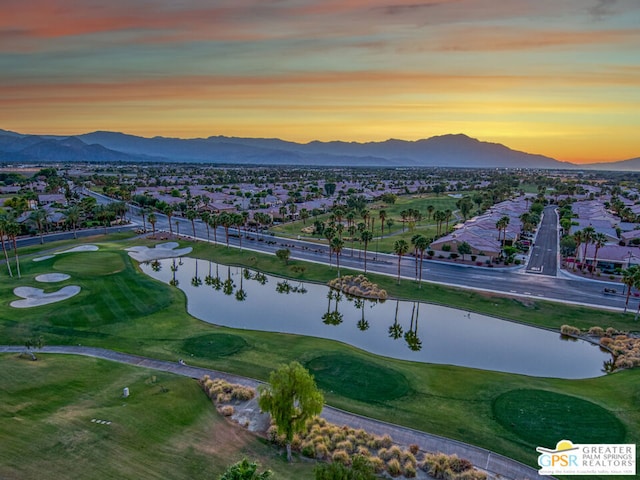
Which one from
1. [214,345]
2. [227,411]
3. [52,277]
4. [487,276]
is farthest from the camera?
[487,276]

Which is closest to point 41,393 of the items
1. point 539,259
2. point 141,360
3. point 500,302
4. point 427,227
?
point 141,360

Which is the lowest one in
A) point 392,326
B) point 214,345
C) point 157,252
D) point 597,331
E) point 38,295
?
point 392,326

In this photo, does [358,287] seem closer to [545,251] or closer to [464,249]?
[464,249]

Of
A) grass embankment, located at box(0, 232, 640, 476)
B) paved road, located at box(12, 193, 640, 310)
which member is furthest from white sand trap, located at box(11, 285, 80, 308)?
paved road, located at box(12, 193, 640, 310)

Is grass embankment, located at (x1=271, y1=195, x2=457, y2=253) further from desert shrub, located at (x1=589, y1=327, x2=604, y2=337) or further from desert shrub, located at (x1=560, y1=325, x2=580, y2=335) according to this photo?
desert shrub, located at (x1=589, y1=327, x2=604, y2=337)

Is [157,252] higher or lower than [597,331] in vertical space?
lower

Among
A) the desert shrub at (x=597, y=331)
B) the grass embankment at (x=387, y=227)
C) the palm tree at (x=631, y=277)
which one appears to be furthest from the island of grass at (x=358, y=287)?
the palm tree at (x=631, y=277)

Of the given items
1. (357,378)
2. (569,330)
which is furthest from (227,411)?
(569,330)
